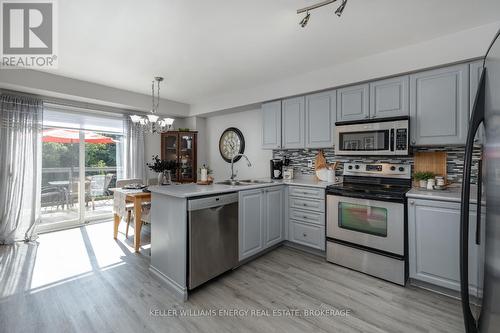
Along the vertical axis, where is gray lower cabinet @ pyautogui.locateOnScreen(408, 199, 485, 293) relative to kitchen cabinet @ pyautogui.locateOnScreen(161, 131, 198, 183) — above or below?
below

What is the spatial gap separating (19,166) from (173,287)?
3172 mm

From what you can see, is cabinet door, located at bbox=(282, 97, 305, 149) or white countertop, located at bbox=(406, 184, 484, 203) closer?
white countertop, located at bbox=(406, 184, 484, 203)

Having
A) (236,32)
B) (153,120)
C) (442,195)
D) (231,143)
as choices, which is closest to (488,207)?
(442,195)

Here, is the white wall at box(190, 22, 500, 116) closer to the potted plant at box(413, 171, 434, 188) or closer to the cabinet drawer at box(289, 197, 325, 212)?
the potted plant at box(413, 171, 434, 188)

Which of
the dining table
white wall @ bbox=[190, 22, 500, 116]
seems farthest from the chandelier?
white wall @ bbox=[190, 22, 500, 116]

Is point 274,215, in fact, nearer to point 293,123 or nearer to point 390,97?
point 293,123

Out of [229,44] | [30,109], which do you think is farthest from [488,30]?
[30,109]

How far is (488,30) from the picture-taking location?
207 cm

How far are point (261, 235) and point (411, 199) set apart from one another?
1630 mm

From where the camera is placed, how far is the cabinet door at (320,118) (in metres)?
3.04

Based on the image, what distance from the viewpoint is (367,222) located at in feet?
7.90

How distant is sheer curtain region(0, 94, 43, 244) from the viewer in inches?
128

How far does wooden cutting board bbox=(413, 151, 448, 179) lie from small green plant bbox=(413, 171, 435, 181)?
0.11 meters

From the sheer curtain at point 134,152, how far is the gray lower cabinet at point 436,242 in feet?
14.8
